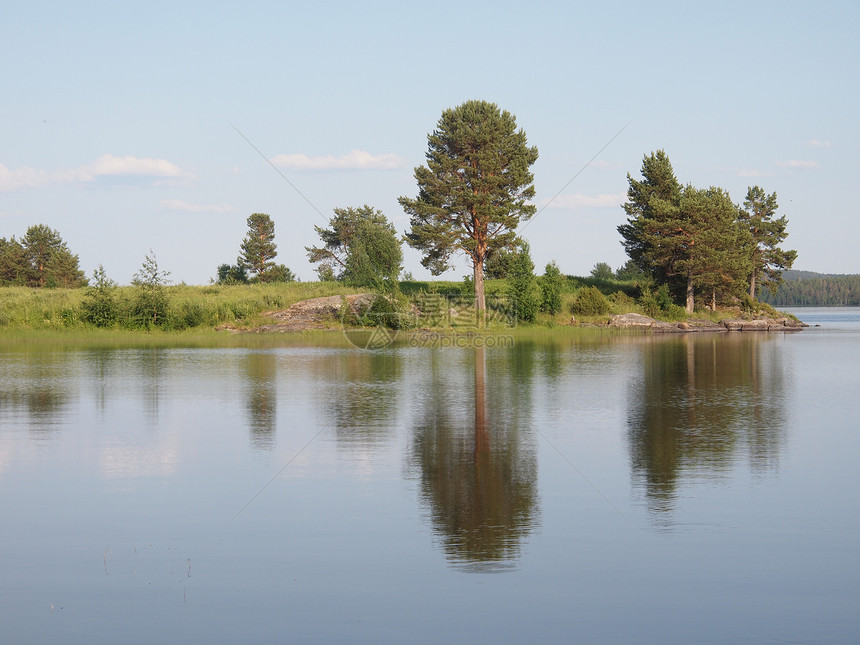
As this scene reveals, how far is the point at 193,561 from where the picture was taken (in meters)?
8.28

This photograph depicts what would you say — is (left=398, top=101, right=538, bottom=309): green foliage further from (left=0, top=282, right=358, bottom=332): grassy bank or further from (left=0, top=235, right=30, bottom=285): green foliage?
(left=0, top=235, right=30, bottom=285): green foliage

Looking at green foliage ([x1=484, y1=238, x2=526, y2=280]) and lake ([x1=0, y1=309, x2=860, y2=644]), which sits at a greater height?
green foliage ([x1=484, y1=238, x2=526, y2=280])

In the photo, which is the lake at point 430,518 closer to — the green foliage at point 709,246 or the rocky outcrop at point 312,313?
the rocky outcrop at point 312,313


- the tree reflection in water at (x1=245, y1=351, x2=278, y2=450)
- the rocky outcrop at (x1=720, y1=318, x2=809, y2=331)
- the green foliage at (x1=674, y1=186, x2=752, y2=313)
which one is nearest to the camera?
the tree reflection in water at (x1=245, y1=351, x2=278, y2=450)

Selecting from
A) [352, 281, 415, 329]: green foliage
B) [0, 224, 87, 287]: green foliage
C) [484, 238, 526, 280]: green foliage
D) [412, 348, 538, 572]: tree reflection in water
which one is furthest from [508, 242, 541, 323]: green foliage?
[0, 224, 87, 287]: green foliage

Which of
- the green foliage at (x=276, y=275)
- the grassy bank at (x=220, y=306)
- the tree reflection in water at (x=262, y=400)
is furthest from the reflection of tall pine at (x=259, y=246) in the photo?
the tree reflection in water at (x=262, y=400)

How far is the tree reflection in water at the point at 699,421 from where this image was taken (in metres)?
12.2

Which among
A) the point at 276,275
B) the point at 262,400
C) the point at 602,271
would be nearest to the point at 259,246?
the point at 276,275

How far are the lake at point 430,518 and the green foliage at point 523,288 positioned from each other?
36.2m

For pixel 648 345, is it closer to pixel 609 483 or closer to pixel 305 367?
pixel 305 367

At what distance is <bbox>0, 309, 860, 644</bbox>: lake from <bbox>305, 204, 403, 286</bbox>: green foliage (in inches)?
1419

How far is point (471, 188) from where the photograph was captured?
60281 millimetres

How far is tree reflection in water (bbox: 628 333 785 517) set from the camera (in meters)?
12.2

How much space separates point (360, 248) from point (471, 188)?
2286 cm
